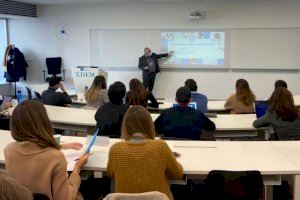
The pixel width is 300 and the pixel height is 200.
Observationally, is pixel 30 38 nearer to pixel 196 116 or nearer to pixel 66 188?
pixel 196 116

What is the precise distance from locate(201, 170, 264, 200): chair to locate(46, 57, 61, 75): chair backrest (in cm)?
808

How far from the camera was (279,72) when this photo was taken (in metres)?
9.12

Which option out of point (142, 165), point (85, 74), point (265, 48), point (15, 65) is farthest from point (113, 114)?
point (15, 65)

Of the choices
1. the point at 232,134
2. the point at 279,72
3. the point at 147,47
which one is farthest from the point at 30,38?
the point at 232,134

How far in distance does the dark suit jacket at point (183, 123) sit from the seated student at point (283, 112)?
2.26 ft

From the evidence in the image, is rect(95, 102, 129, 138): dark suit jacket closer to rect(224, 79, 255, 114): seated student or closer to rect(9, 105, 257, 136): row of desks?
rect(9, 105, 257, 136): row of desks

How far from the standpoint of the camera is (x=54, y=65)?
9.97 meters

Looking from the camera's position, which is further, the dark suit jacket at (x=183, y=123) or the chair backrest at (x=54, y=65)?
the chair backrest at (x=54, y=65)

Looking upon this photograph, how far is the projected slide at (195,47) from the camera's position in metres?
9.20

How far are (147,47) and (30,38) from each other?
3246mm

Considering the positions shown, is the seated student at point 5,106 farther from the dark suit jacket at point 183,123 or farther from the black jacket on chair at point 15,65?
the black jacket on chair at point 15,65

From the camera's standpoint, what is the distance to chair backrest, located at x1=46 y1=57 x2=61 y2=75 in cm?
988

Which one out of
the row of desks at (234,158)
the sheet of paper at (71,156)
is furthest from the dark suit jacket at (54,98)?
the sheet of paper at (71,156)

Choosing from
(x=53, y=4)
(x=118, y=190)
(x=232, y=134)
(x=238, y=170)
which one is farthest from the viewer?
(x=53, y=4)
